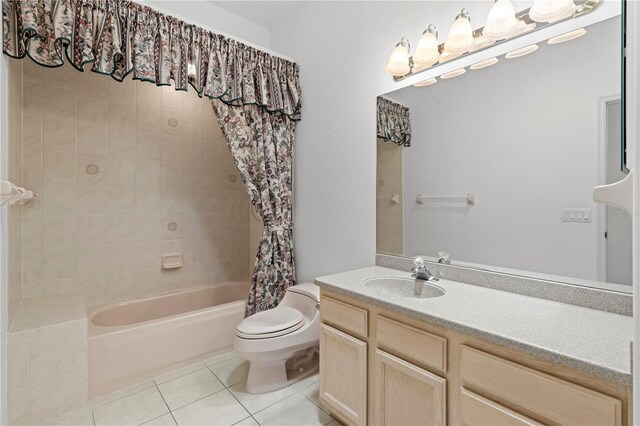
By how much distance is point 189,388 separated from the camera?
6.68 ft

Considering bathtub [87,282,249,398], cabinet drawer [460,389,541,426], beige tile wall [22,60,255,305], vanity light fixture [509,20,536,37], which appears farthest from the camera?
beige tile wall [22,60,255,305]

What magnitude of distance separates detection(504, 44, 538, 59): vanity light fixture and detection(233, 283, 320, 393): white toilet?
1.77 m

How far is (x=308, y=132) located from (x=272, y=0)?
1.11 m

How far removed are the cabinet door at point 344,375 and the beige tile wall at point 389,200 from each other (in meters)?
0.68

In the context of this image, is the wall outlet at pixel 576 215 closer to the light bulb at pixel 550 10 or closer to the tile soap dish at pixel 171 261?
the light bulb at pixel 550 10

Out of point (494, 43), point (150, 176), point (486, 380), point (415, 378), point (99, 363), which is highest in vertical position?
point (494, 43)

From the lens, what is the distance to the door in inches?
46.3

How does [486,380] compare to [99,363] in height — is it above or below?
above

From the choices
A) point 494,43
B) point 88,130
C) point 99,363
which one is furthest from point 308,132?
point 99,363

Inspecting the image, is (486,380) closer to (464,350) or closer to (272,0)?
(464,350)

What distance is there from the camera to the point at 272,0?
99.5 inches

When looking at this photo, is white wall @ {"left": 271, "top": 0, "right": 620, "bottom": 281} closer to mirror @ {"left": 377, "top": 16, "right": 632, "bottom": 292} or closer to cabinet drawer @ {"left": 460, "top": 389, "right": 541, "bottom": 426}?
mirror @ {"left": 377, "top": 16, "right": 632, "bottom": 292}

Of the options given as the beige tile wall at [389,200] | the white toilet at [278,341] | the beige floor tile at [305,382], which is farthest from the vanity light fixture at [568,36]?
the beige floor tile at [305,382]

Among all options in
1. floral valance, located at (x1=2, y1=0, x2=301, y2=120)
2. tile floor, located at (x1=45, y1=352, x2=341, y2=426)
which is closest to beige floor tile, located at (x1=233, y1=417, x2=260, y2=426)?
tile floor, located at (x1=45, y1=352, x2=341, y2=426)
